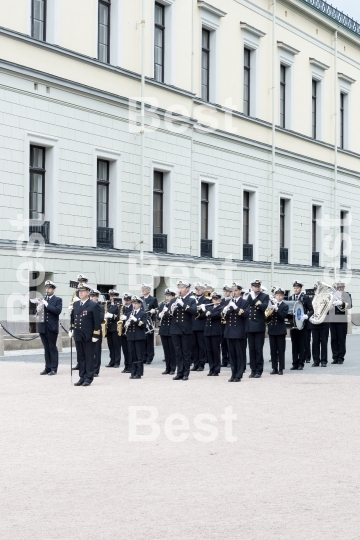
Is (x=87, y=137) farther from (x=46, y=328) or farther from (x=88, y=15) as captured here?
(x=46, y=328)

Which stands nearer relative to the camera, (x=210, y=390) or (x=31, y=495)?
(x=31, y=495)

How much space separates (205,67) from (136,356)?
62.9 ft

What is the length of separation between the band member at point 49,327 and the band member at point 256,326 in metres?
3.79

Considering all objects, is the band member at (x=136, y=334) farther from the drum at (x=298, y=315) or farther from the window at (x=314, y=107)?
the window at (x=314, y=107)

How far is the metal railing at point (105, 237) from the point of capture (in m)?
29.0

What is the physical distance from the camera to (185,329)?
18969mm

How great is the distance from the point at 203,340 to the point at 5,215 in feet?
23.8

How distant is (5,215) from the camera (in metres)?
25.0

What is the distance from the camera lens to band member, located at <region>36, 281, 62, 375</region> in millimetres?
18672

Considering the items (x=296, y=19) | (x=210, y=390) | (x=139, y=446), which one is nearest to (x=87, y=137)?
(x=210, y=390)

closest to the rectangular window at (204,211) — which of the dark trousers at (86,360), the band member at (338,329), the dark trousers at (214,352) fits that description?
the band member at (338,329)

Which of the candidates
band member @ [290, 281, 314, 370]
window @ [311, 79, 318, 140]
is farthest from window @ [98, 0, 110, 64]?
window @ [311, 79, 318, 140]

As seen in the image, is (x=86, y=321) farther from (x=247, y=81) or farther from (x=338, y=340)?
(x=247, y=81)

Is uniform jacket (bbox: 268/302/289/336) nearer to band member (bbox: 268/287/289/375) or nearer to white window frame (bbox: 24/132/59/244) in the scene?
band member (bbox: 268/287/289/375)
